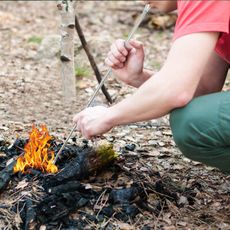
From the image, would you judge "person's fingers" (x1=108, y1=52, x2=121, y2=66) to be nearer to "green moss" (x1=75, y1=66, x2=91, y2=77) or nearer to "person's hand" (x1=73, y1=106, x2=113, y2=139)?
"person's hand" (x1=73, y1=106, x2=113, y2=139)

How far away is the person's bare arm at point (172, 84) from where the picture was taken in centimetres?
219

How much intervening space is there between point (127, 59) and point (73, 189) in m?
0.74

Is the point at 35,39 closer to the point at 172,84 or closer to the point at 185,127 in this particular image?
the point at 185,127

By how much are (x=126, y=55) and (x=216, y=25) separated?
761 mm

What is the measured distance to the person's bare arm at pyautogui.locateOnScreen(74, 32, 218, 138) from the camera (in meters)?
2.19

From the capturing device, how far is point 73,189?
2709 millimetres

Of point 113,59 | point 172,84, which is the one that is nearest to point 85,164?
point 113,59

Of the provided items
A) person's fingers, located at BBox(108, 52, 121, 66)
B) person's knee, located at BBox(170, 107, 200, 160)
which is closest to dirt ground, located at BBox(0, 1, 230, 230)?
person's knee, located at BBox(170, 107, 200, 160)

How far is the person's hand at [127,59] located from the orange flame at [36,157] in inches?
21.0

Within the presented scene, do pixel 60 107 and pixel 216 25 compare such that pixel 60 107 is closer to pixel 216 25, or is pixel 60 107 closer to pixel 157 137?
pixel 157 137

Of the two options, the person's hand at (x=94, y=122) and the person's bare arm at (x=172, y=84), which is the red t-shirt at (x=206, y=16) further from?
the person's hand at (x=94, y=122)

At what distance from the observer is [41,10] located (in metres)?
7.59

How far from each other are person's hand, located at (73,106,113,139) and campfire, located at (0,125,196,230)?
1.10 ft

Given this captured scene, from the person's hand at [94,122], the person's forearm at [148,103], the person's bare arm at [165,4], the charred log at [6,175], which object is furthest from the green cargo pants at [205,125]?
the charred log at [6,175]
